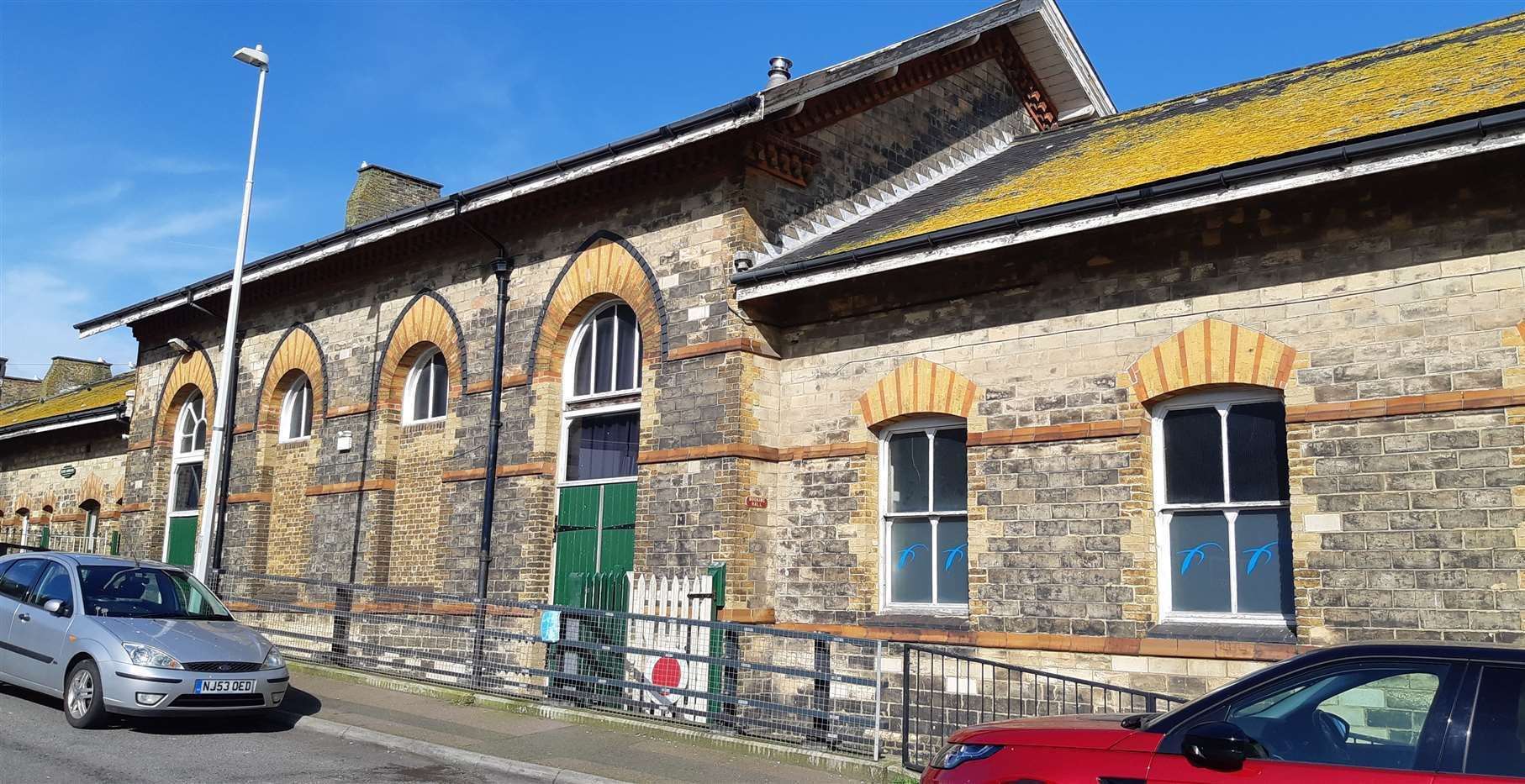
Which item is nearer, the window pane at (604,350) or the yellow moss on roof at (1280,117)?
the yellow moss on roof at (1280,117)

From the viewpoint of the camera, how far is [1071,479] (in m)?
10.4

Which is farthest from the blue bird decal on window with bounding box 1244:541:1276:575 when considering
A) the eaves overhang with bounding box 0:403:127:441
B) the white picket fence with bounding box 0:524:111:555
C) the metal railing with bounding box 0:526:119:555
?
the eaves overhang with bounding box 0:403:127:441

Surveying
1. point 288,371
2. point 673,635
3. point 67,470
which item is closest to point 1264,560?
point 673,635

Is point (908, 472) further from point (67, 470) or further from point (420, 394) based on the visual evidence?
point (67, 470)

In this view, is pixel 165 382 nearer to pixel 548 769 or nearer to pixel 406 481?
pixel 406 481

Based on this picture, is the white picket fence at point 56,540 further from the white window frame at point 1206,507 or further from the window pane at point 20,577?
the white window frame at point 1206,507

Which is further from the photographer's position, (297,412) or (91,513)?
(91,513)

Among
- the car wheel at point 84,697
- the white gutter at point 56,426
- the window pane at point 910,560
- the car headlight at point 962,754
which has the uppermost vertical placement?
the white gutter at point 56,426

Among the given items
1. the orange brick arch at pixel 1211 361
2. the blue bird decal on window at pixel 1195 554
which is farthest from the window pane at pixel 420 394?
the blue bird decal on window at pixel 1195 554

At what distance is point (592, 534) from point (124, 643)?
5.24 m

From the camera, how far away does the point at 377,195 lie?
67.4ft

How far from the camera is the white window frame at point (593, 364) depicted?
1391cm

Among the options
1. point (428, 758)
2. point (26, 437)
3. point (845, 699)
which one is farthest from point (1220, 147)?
point (26, 437)

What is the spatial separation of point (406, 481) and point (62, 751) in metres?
7.64
